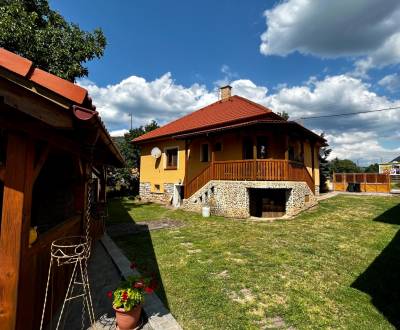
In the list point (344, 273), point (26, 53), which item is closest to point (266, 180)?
point (344, 273)

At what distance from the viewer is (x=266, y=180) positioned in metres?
12.7

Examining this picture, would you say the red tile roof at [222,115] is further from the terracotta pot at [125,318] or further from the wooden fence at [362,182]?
the wooden fence at [362,182]

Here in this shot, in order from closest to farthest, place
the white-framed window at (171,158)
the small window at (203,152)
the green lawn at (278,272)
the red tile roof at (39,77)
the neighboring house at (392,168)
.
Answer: the red tile roof at (39,77) < the green lawn at (278,272) < the small window at (203,152) < the white-framed window at (171,158) < the neighboring house at (392,168)

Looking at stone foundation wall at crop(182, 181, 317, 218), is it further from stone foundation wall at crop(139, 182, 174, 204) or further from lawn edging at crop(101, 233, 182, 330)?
lawn edging at crop(101, 233, 182, 330)

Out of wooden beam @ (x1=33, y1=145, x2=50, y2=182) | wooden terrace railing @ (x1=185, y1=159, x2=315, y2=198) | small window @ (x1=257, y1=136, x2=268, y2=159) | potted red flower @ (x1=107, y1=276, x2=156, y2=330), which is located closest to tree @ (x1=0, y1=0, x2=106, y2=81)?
wooden terrace railing @ (x1=185, y1=159, x2=315, y2=198)

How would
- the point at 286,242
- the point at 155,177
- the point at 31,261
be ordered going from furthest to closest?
1. the point at 155,177
2. the point at 286,242
3. the point at 31,261

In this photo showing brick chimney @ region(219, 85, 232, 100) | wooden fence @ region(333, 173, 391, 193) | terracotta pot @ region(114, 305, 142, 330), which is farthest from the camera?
wooden fence @ region(333, 173, 391, 193)

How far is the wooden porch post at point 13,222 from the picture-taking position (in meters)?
2.60

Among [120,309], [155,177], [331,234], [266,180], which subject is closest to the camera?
[120,309]

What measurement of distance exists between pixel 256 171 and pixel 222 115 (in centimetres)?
589

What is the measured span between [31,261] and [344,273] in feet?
20.0

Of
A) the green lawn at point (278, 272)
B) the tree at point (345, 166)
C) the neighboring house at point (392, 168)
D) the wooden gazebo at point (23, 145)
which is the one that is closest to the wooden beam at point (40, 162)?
the wooden gazebo at point (23, 145)

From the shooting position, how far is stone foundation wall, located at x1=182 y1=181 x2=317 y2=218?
41.9 ft

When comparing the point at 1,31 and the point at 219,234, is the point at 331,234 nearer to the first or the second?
the point at 219,234
